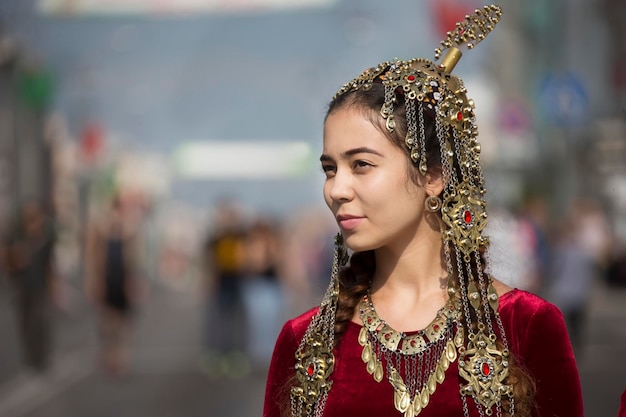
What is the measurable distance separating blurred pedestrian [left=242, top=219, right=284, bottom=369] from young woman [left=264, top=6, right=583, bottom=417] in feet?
29.5

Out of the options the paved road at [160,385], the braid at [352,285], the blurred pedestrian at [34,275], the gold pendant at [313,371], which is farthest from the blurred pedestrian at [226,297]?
the gold pendant at [313,371]

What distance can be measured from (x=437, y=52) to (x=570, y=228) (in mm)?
9220

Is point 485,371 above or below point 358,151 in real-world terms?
below

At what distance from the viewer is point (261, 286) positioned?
489 inches

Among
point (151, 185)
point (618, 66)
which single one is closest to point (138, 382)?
point (618, 66)

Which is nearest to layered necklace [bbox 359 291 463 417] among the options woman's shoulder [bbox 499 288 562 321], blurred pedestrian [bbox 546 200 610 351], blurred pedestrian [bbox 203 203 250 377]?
woman's shoulder [bbox 499 288 562 321]

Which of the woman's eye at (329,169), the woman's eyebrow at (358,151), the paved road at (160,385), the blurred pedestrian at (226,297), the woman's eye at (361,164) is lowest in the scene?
the paved road at (160,385)

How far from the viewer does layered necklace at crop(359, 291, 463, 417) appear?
9.64ft

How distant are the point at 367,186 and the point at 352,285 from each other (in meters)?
0.37

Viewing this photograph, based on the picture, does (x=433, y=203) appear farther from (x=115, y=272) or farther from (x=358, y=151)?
(x=115, y=272)

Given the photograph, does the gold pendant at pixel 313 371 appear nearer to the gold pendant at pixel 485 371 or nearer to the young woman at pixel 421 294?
the young woman at pixel 421 294

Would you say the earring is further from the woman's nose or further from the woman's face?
the woman's nose

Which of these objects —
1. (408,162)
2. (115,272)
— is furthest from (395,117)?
(115,272)

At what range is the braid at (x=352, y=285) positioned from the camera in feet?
10.3
